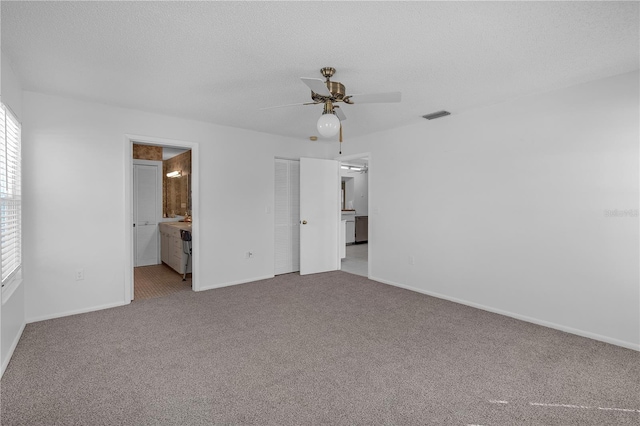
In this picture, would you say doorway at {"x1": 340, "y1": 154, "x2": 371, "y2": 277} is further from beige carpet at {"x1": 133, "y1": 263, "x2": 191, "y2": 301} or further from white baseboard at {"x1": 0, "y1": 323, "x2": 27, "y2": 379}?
white baseboard at {"x1": 0, "y1": 323, "x2": 27, "y2": 379}

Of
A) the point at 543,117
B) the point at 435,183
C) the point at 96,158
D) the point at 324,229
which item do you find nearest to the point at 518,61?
the point at 543,117

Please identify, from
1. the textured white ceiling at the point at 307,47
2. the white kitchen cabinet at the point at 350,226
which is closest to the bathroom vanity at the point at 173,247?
the textured white ceiling at the point at 307,47

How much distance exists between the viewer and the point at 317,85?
2.45 metres

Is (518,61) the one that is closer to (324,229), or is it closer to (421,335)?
(421,335)

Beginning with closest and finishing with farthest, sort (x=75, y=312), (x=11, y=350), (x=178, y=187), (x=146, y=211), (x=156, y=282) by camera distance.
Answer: (x=11, y=350), (x=75, y=312), (x=156, y=282), (x=146, y=211), (x=178, y=187)

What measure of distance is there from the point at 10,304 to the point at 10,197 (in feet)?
3.01

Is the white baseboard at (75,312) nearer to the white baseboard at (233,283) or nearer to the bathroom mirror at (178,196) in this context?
the white baseboard at (233,283)

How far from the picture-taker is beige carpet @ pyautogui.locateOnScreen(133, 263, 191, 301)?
4.39m

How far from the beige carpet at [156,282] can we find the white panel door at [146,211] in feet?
1.05

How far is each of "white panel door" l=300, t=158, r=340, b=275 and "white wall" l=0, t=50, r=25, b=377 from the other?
3.50 metres

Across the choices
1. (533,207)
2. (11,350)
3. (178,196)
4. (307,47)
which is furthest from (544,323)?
(178,196)

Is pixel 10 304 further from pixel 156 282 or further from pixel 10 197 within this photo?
pixel 156 282

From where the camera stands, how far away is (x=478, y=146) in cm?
384

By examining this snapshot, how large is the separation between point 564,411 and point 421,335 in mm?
1205
